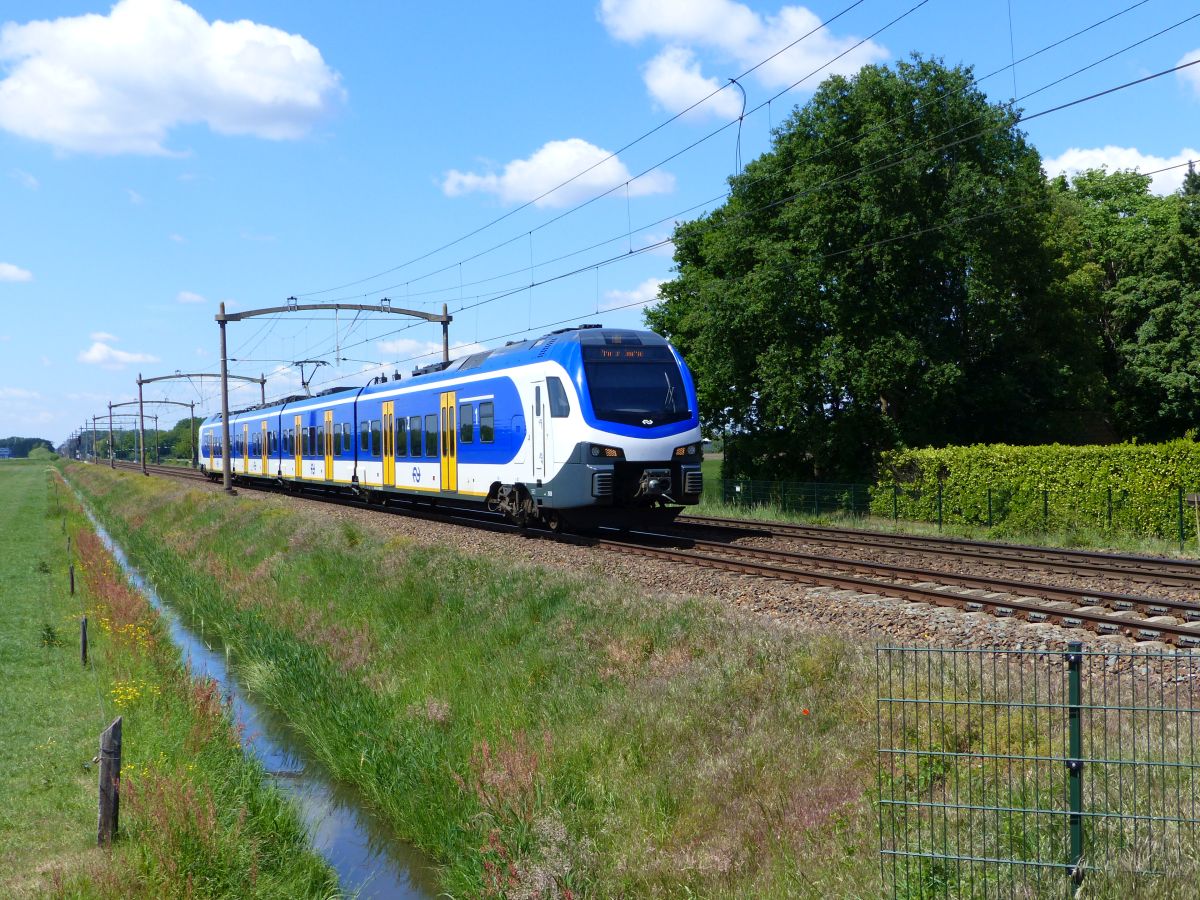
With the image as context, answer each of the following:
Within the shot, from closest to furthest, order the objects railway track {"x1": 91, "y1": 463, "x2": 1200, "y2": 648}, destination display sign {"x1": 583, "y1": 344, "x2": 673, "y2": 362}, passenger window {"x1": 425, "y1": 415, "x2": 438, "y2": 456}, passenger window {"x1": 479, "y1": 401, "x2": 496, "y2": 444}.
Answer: railway track {"x1": 91, "y1": 463, "x2": 1200, "y2": 648} < destination display sign {"x1": 583, "y1": 344, "x2": 673, "y2": 362} < passenger window {"x1": 479, "y1": 401, "x2": 496, "y2": 444} < passenger window {"x1": 425, "y1": 415, "x2": 438, "y2": 456}

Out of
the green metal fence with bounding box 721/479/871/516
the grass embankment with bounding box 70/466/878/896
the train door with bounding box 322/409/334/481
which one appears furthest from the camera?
the train door with bounding box 322/409/334/481

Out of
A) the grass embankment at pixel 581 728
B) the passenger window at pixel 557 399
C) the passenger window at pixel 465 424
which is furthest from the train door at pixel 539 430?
the grass embankment at pixel 581 728

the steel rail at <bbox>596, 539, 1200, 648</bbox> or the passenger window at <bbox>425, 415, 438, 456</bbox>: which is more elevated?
the passenger window at <bbox>425, 415, 438, 456</bbox>

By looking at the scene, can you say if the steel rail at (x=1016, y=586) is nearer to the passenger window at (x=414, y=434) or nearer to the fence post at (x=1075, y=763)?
the fence post at (x=1075, y=763)

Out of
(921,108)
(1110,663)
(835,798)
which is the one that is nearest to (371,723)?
(835,798)

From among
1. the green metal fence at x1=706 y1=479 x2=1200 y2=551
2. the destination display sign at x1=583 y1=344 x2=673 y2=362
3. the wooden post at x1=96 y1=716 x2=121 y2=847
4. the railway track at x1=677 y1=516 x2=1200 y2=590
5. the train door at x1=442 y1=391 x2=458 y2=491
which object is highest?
the destination display sign at x1=583 y1=344 x2=673 y2=362

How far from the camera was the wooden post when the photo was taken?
791 centimetres

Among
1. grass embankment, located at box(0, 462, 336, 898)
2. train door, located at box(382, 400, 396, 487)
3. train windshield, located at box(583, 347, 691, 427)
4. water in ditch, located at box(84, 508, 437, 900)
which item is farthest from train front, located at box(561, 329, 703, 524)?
train door, located at box(382, 400, 396, 487)

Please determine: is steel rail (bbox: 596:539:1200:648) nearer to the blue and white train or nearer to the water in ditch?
the blue and white train

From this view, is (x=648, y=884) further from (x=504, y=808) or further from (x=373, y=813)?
(x=373, y=813)

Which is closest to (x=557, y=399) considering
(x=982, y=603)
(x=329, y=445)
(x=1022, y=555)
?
(x=1022, y=555)

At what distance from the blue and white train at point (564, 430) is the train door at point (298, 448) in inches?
539

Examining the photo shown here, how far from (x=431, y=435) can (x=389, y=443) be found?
Result: 12.6 ft

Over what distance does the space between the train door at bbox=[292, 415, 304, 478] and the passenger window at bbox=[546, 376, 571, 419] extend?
2223cm
